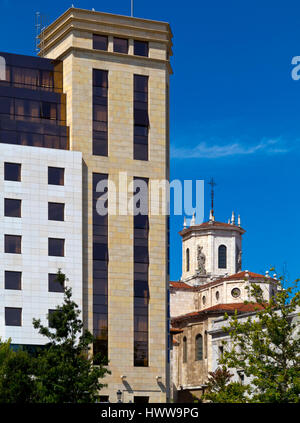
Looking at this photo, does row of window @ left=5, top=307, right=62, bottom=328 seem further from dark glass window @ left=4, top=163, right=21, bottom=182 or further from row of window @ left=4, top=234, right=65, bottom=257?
dark glass window @ left=4, top=163, right=21, bottom=182

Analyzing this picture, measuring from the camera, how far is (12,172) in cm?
8088

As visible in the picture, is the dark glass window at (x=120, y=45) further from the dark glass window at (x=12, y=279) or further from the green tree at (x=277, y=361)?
the green tree at (x=277, y=361)

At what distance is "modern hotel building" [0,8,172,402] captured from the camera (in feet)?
263

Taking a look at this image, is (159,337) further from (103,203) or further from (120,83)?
(120,83)

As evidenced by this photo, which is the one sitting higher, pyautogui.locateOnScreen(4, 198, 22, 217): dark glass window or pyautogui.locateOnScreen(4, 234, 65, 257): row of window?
pyautogui.locateOnScreen(4, 198, 22, 217): dark glass window

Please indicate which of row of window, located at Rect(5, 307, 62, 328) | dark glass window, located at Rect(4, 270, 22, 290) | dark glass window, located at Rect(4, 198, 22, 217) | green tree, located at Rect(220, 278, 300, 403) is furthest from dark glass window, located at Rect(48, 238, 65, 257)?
green tree, located at Rect(220, 278, 300, 403)

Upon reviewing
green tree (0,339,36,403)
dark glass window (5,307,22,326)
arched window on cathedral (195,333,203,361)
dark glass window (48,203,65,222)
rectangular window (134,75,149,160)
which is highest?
rectangular window (134,75,149,160)

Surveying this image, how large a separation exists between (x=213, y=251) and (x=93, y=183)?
79592mm

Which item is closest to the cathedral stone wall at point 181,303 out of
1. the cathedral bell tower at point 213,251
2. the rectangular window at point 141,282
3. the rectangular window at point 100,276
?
the cathedral bell tower at point 213,251

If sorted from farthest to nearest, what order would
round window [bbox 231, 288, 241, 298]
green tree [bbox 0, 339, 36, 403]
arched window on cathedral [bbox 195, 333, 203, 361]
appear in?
1. round window [bbox 231, 288, 241, 298]
2. arched window on cathedral [bbox 195, 333, 203, 361]
3. green tree [bbox 0, 339, 36, 403]
